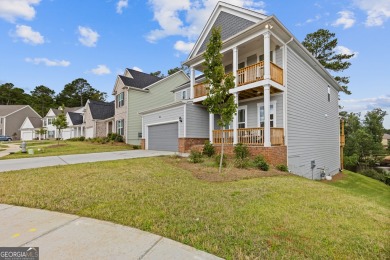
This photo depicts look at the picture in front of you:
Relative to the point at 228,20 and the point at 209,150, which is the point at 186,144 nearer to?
the point at 209,150

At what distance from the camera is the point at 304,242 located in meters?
2.78

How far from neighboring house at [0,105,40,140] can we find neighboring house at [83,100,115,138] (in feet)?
88.5

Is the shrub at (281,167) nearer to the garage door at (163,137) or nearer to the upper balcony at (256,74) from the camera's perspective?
the upper balcony at (256,74)

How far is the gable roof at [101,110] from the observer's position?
28.4m

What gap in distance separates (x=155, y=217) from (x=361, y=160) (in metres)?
37.8

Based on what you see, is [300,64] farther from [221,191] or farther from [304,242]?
[304,242]

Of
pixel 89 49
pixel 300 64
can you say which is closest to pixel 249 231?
pixel 300 64

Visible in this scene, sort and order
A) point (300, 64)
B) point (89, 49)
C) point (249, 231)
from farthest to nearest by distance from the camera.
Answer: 1. point (89, 49)
2. point (300, 64)
3. point (249, 231)

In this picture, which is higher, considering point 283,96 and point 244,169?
point 283,96

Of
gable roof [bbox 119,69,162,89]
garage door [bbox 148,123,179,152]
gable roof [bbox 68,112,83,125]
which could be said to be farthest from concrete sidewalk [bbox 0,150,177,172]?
gable roof [bbox 68,112,83,125]

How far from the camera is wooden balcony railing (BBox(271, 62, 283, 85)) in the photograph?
1036 cm

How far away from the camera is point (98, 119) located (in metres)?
27.9

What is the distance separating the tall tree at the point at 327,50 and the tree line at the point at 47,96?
5548 centimetres

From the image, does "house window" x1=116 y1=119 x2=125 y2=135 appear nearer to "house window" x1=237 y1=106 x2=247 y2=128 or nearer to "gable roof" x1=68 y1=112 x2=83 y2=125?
"house window" x1=237 y1=106 x2=247 y2=128
